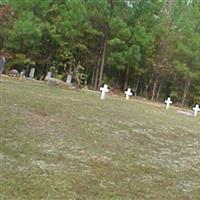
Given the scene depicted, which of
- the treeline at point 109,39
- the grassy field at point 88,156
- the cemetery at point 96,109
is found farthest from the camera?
the treeline at point 109,39

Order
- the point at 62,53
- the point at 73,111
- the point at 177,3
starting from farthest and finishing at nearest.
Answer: the point at 177,3, the point at 62,53, the point at 73,111

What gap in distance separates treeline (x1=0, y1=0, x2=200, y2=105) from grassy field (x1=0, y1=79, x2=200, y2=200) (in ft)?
60.8

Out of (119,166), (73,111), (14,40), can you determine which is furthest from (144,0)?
(119,166)

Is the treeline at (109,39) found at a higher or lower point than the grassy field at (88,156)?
higher

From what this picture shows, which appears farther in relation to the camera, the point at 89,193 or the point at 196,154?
the point at 196,154

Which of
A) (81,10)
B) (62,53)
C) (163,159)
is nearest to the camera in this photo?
(163,159)

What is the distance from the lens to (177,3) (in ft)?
120

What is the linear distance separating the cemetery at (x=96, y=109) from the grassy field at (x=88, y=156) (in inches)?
0.8

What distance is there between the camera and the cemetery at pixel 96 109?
24.0 ft

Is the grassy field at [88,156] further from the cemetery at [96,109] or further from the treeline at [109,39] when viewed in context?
the treeline at [109,39]

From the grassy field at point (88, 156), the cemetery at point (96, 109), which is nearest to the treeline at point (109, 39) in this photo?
the cemetery at point (96, 109)

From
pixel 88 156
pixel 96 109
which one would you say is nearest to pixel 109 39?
pixel 96 109

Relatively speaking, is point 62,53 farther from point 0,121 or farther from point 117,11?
point 0,121

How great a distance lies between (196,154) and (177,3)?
27.4 metres
